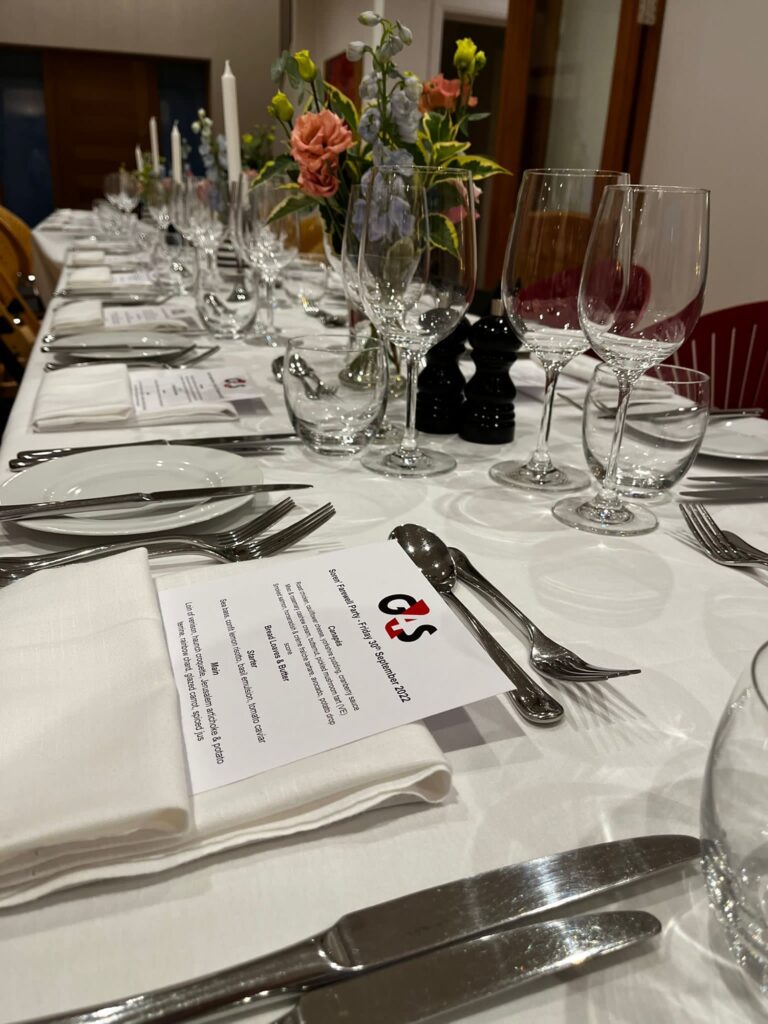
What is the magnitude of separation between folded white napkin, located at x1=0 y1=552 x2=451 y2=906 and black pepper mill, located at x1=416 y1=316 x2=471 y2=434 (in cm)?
60

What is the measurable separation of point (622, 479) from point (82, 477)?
0.56 metres

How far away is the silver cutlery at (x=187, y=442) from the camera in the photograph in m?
0.82

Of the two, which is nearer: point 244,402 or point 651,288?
point 651,288

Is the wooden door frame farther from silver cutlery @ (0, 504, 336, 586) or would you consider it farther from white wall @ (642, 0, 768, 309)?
silver cutlery @ (0, 504, 336, 586)

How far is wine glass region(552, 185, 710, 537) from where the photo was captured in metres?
0.68

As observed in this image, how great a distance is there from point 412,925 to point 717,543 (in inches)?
20.0

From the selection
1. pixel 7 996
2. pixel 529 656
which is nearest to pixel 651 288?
pixel 529 656

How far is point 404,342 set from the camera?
85cm

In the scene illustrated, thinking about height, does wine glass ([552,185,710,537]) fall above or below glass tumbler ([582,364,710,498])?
above

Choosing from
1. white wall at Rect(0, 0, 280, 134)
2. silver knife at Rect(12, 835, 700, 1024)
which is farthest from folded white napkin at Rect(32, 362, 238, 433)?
white wall at Rect(0, 0, 280, 134)

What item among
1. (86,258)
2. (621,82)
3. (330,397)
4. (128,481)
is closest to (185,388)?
(330,397)

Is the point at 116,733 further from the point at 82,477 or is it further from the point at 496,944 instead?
the point at 82,477

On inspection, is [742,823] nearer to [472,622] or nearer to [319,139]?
[472,622]

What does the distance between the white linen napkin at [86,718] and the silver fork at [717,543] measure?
1.58ft
